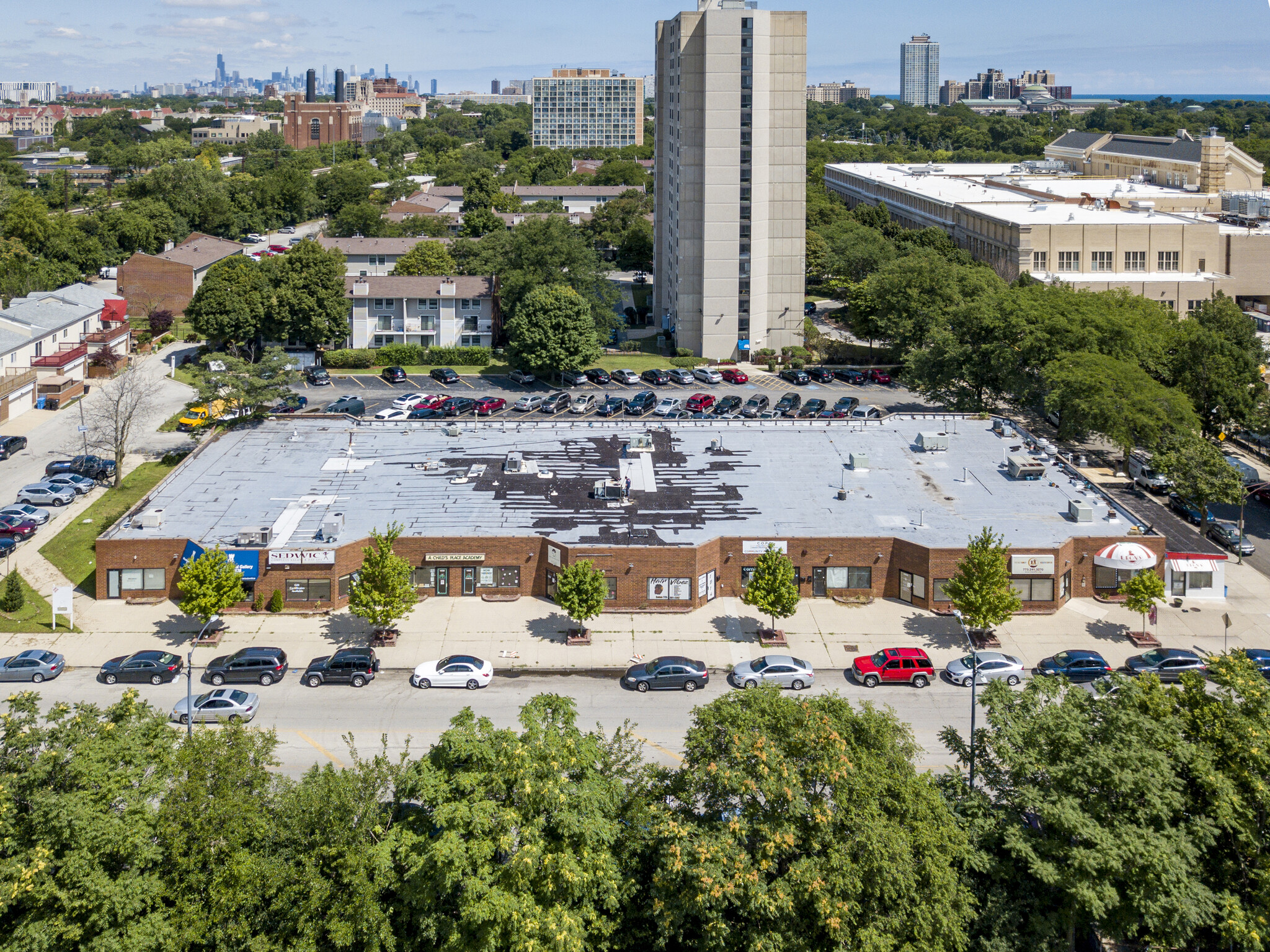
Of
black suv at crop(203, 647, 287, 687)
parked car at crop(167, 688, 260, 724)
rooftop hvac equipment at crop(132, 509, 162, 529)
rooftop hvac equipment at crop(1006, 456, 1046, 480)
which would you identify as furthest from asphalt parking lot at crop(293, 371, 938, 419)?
parked car at crop(167, 688, 260, 724)

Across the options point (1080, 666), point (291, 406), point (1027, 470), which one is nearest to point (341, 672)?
point (1080, 666)

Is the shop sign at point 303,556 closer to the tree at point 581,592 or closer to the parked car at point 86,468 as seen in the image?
the tree at point 581,592

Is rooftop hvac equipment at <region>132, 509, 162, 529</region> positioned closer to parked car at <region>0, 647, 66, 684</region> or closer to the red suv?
parked car at <region>0, 647, 66, 684</region>

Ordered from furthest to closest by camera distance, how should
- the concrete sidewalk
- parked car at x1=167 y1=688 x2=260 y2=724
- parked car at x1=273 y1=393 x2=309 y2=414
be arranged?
parked car at x1=273 y1=393 x2=309 y2=414
the concrete sidewalk
parked car at x1=167 y1=688 x2=260 y2=724

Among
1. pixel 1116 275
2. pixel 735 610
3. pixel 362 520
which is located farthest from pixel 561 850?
pixel 1116 275

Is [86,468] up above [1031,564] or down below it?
above

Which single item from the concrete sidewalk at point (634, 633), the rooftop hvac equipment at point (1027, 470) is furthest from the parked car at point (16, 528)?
the rooftop hvac equipment at point (1027, 470)

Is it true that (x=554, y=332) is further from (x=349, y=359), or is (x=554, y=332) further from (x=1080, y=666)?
(x=1080, y=666)
